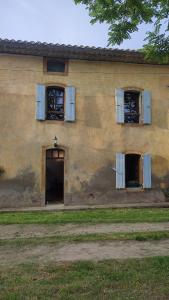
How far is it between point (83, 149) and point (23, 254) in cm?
883

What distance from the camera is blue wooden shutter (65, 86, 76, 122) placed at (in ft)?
49.4

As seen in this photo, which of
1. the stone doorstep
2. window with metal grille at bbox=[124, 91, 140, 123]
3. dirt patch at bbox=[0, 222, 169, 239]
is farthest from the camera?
window with metal grille at bbox=[124, 91, 140, 123]

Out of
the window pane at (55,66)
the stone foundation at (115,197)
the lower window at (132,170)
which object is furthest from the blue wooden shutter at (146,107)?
the window pane at (55,66)

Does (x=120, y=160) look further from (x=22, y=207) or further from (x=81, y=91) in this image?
(x=22, y=207)

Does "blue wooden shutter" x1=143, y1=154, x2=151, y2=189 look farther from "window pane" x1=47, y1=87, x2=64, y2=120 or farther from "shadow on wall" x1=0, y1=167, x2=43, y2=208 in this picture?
"shadow on wall" x1=0, y1=167, x2=43, y2=208

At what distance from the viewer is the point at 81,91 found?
15.4m

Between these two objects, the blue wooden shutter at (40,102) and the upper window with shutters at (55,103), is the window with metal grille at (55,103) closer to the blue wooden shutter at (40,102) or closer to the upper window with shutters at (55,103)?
the upper window with shutters at (55,103)

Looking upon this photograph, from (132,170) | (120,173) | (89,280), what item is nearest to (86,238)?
(89,280)

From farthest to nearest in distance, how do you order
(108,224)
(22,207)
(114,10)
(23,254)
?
(22,207)
(108,224)
(114,10)
(23,254)

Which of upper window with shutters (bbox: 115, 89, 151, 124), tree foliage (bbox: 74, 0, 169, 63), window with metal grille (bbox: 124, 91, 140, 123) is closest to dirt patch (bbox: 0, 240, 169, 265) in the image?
tree foliage (bbox: 74, 0, 169, 63)

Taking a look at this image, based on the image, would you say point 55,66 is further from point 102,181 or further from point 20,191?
point 20,191

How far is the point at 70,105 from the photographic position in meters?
15.1

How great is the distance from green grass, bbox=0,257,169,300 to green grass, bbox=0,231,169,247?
1.67m

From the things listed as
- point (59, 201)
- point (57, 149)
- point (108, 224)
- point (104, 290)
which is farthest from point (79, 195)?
point (104, 290)
